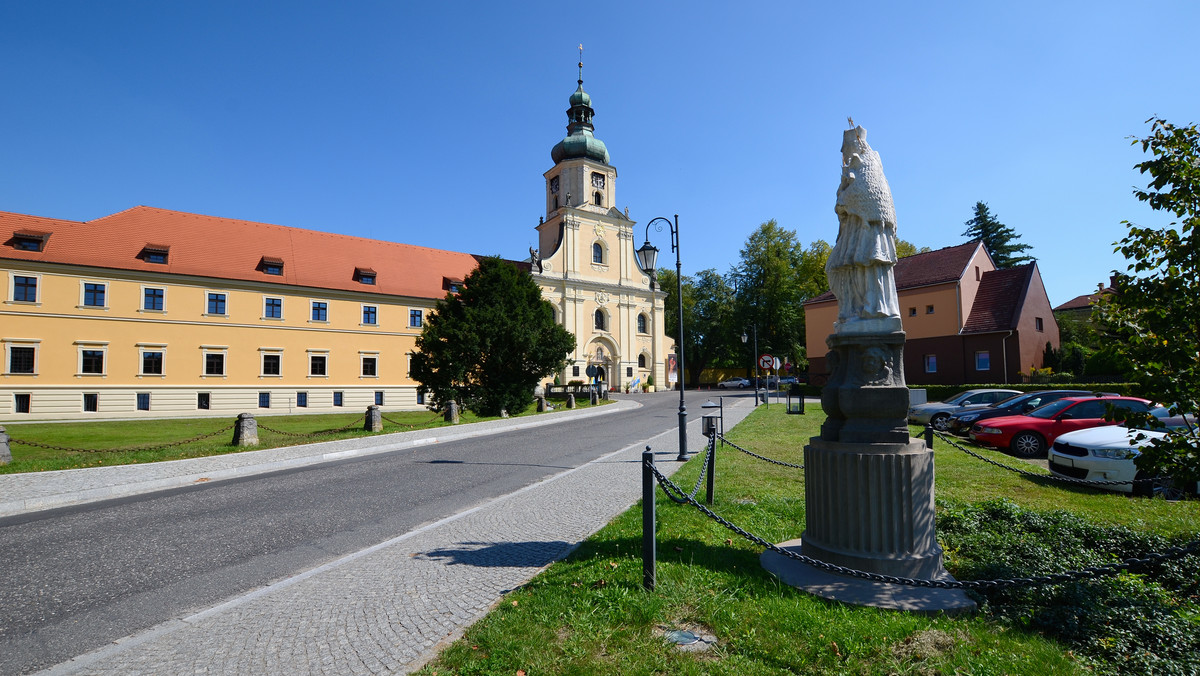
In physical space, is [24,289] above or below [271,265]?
below

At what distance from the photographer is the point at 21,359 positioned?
2912 cm

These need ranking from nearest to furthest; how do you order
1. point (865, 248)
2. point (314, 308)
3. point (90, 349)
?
point (865, 248), point (90, 349), point (314, 308)

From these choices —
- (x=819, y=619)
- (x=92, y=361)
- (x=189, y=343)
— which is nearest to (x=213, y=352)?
(x=189, y=343)

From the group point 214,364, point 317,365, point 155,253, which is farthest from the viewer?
point 317,365

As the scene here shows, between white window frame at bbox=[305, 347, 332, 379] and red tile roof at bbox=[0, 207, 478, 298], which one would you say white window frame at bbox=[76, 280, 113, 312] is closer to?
red tile roof at bbox=[0, 207, 478, 298]

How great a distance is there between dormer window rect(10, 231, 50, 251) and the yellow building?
0.05m

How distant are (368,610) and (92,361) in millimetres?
36996

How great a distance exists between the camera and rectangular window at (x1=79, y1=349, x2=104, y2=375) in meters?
30.5

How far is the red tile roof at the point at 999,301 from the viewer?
31250mm

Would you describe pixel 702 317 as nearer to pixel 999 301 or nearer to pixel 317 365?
pixel 999 301

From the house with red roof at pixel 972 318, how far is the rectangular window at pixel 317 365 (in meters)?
31.3

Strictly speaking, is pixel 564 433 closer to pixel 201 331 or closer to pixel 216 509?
pixel 216 509

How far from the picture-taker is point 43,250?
30.1 metres

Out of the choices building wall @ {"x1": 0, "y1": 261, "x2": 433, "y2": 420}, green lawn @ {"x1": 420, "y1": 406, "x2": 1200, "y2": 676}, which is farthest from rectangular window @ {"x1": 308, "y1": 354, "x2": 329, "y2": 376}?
green lawn @ {"x1": 420, "y1": 406, "x2": 1200, "y2": 676}
